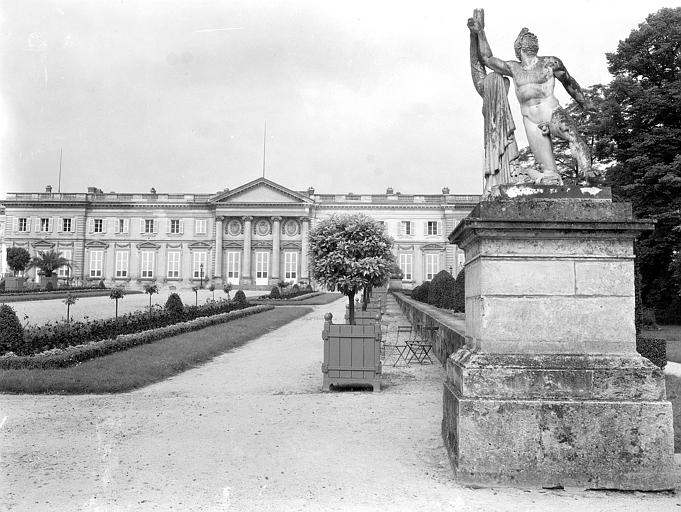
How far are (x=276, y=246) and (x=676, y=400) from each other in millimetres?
61710

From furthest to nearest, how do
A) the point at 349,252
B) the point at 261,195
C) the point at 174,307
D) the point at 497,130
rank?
the point at 261,195 < the point at 174,307 < the point at 349,252 < the point at 497,130

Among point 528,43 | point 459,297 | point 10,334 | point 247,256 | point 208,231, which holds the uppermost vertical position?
point 208,231

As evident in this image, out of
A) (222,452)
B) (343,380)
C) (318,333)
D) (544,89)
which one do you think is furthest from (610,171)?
(222,452)

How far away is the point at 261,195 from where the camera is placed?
69125 millimetres

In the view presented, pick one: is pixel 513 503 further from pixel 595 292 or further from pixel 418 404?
pixel 418 404

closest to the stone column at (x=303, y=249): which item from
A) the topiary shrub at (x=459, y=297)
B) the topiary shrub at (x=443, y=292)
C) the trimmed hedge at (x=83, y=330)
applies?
the topiary shrub at (x=443, y=292)

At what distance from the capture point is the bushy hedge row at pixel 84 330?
36.6 feet

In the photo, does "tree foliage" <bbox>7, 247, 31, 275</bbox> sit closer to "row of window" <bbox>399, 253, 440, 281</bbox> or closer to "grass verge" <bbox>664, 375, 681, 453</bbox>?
"row of window" <bbox>399, 253, 440, 281</bbox>

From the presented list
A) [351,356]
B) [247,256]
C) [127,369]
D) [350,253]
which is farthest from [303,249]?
[351,356]

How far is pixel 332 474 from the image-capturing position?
178 inches

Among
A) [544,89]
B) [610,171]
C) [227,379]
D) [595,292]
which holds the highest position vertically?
[610,171]

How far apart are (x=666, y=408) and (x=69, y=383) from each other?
25.1 ft

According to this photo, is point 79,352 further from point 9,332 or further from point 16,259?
point 16,259

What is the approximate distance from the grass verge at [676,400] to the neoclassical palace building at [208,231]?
58.4m
